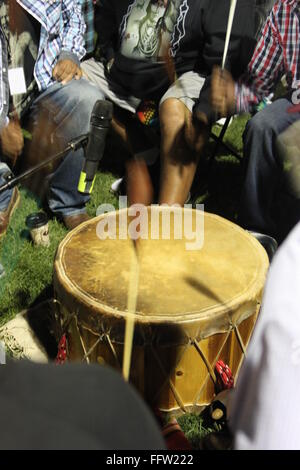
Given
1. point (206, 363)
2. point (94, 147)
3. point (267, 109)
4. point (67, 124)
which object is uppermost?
point (94, 147)

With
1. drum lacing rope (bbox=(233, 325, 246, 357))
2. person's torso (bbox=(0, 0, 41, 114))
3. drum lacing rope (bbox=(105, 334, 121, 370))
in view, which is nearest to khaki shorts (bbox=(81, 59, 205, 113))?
person's torso (bbox=(0, 0, 41, 114))

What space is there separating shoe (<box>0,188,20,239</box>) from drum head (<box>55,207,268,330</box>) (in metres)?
1.00

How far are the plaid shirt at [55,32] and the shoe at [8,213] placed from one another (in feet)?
2.16

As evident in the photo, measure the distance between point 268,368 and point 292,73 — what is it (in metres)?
2.51

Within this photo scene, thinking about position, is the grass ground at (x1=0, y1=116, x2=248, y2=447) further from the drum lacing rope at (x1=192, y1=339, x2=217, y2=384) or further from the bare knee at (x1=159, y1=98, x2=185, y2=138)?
the bare knee at (x1=159, y1=98, x2=185, y2=138)

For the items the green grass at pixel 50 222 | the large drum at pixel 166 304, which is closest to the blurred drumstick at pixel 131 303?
the large drum at pixel 166 304

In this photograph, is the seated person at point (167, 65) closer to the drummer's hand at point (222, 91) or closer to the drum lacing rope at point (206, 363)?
the drummer's hand at point (222, 91)

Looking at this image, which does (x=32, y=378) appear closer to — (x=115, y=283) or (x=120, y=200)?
(x=115, y=283)

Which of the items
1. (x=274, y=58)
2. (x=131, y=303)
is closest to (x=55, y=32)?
(x=274, y=58)

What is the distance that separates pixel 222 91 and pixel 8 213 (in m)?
1.40

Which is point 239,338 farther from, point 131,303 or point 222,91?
point 222,91

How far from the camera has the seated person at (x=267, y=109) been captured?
2.98 m

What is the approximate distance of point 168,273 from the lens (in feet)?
6.82

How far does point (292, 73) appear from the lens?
122 inches
